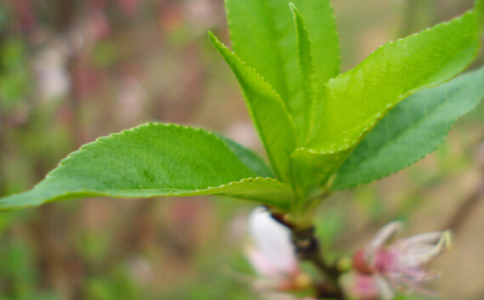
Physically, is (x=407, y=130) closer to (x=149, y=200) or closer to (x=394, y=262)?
(x=394, y=262)

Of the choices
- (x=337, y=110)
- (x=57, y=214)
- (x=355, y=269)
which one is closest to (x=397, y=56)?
(x=337, y=110)

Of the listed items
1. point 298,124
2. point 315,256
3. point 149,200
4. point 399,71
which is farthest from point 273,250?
point 149,200

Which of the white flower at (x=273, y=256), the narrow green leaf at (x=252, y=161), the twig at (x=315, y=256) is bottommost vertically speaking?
the twig at (x=315, y=256)

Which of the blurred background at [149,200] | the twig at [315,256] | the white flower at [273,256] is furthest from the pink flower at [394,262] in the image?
the blurred background at [149,200]

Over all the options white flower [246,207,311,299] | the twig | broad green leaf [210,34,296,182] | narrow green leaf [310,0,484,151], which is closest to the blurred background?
white flower [246,207,311,299]

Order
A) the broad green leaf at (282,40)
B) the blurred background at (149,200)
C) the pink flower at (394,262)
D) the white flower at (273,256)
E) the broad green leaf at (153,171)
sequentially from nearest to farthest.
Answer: the broad green leaf at (153,171)
the broad green leaf at (282,40)
the pink flower at (394,262)
the white flower at (273,256)
the blurred background at (149,200)

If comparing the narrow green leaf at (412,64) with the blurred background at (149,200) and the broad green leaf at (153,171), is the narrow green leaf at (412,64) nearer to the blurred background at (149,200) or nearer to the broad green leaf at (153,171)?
the broad green leaf at (153,171)

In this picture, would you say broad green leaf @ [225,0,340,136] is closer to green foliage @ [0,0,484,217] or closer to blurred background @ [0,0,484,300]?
green foliage @ [0,0,484,217]
